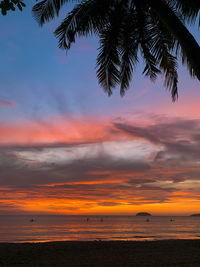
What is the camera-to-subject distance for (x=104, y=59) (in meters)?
8.56

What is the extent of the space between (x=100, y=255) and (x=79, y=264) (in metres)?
2.27

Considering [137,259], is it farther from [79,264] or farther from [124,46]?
[124,46]

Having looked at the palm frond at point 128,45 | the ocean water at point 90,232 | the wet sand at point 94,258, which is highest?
the palm frond at point 128,45

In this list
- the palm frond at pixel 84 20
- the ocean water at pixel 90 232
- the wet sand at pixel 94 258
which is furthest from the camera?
the ocean water at pixel 90 232

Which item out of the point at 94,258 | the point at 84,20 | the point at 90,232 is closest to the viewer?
the point at 84,20

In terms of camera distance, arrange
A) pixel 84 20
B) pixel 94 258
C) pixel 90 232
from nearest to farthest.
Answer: pixel 84 20 < pixel 94 258 < pixel 90 232

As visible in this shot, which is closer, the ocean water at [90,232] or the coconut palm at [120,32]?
the coconut palm at [120,32]

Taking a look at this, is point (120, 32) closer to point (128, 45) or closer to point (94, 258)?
point (128, 45)

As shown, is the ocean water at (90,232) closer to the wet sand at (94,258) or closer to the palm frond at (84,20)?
the wet sand at (94,258)

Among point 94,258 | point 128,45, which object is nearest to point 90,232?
point 94,258

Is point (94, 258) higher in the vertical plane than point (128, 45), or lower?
lower

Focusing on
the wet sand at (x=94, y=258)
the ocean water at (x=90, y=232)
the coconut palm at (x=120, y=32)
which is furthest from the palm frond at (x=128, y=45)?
the ocean water at (x=90, y=232)

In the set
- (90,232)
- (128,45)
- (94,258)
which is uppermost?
(128,45)

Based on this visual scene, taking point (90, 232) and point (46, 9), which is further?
point (90, 232)
